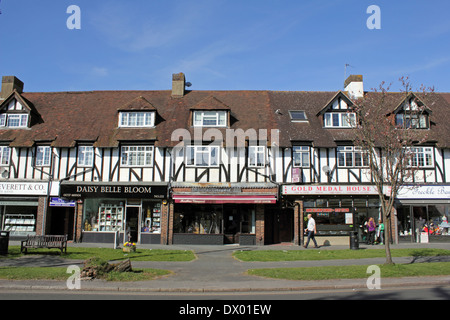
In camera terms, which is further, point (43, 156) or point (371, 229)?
point (43, 156)

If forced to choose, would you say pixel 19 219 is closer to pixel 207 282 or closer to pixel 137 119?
pixel 137 119

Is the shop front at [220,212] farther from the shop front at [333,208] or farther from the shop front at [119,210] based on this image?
the shop front at [333,208]

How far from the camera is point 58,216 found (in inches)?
976

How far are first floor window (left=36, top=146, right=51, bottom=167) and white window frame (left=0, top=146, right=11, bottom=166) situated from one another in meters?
1.89

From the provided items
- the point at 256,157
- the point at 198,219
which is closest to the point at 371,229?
the point at 256,157

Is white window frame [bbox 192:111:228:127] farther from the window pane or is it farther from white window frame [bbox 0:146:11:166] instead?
white window frame [bbox 0:146:11:166]

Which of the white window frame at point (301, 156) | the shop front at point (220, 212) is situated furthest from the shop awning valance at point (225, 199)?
the white window frame at point (301, 156)

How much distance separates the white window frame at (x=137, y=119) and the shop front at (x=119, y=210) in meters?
4.38

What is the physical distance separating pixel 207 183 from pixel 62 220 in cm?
A: 1043

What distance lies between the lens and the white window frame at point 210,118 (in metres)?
24.3

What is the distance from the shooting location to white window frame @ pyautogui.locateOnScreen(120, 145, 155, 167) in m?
23.2

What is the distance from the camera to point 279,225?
23766mm
